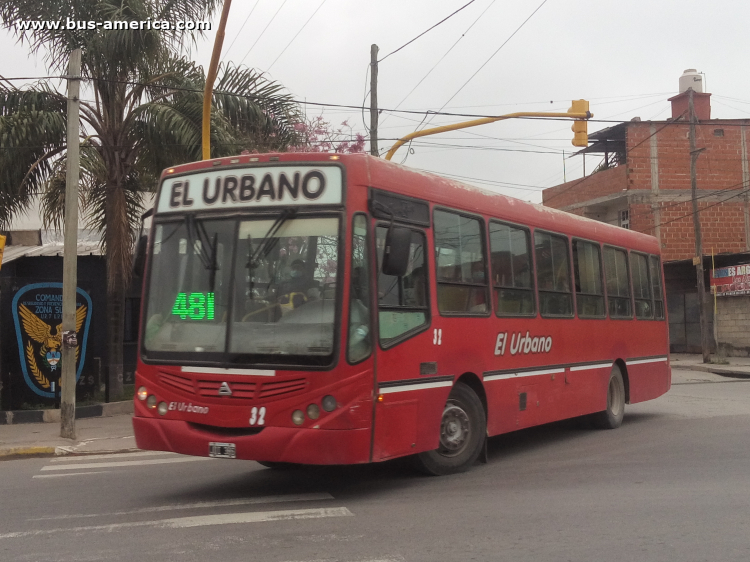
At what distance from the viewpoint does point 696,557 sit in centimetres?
547

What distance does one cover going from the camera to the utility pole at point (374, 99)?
19.7m

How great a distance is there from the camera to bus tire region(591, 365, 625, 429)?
12464 millimetres

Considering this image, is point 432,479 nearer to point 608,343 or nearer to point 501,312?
point 501,312

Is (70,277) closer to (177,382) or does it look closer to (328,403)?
(177,382)

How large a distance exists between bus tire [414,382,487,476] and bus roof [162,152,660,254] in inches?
77.3

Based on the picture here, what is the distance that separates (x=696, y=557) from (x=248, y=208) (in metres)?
4.41

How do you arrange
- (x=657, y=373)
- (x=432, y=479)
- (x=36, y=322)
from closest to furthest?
(x=432, y=479)
(x=657, y=373)
(x=36, y=322)

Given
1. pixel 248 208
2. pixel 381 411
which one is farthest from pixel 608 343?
pixel 248 208

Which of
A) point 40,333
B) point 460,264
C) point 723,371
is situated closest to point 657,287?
point 460,264

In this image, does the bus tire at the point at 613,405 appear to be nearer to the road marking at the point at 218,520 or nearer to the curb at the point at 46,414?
the road marking at the point at 218,520

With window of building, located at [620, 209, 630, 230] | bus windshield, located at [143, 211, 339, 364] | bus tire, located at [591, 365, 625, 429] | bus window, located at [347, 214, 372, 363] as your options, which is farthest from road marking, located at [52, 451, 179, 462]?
window of building, located at [620, 209, 630, 230]

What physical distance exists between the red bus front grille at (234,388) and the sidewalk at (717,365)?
838 inches

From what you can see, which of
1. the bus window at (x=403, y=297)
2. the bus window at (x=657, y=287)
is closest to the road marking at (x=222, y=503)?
the bus window at (x=403, y=297)

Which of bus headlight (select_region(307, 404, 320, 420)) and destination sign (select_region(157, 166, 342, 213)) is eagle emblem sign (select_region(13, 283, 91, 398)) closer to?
destination sign (select_region(157, 166, 342, 213))
